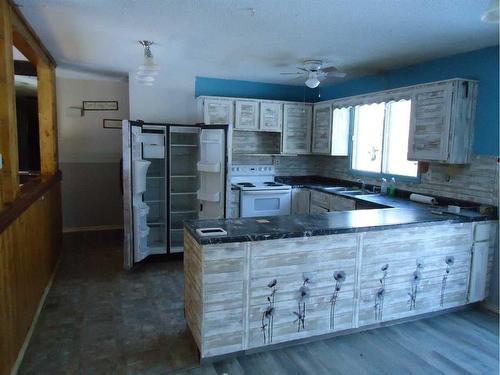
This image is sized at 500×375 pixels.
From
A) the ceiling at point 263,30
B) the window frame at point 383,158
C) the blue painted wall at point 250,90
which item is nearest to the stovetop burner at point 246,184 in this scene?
the blue painted wall at point 250,90

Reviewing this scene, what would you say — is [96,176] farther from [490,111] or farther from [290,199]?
[490,111]

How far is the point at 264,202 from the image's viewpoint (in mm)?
4957

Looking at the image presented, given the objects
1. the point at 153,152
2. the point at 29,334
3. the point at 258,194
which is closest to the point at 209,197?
the point at 258,194

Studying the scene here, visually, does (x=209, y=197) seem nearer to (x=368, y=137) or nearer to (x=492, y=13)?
(x=368, y=137)

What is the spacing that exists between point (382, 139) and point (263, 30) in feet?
7.25

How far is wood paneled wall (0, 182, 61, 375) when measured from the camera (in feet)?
6.96

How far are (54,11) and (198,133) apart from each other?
83.7 inches

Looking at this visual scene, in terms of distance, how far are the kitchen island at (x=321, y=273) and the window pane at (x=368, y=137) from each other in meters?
1.64

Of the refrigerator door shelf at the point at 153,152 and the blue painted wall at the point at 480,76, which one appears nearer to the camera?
the blue painted wall at the point at 480,76

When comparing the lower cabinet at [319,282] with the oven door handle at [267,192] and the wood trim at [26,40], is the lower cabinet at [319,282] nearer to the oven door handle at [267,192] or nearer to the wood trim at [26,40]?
the wood trim at [26,40]

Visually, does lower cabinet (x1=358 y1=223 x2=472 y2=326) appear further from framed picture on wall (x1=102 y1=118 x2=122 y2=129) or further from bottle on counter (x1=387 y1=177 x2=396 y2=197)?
framed picture on wall (x1=102 y1=118 x2=122 y2=129)

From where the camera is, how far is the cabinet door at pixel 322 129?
511cm

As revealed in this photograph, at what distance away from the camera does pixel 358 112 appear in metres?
4.94

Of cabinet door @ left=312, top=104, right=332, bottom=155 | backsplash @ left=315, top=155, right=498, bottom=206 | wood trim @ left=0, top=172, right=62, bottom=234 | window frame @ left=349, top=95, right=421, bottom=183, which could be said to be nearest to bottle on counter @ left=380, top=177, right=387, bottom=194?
window frame @ left=349, top=95, right=421, bottom=183
